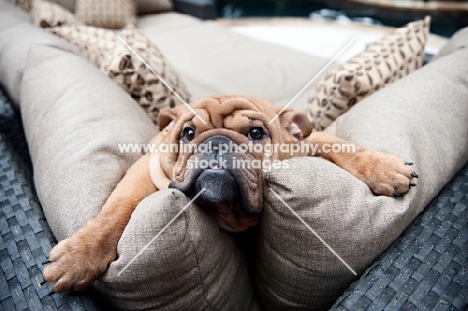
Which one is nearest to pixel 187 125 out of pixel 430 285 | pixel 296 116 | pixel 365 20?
pixel 296 116

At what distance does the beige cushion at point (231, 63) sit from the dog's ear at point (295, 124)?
72cm

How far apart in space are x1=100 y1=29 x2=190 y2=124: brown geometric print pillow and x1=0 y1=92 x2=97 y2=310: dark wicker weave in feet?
1.75

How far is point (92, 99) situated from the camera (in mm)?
1250

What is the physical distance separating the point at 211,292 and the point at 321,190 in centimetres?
39

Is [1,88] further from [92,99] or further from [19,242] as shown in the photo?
[19,242]

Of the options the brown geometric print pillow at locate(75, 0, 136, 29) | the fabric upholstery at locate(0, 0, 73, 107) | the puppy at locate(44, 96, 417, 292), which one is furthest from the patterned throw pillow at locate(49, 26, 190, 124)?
the brown geometric print pillow at locate(75, 0, 136, 29)

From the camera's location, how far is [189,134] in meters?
1.12

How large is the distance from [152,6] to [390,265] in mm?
3578

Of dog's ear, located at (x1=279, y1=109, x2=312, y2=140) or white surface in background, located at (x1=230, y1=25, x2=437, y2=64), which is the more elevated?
dog's ear, located at (x1=279, y1=109, x2=312, y2=140)

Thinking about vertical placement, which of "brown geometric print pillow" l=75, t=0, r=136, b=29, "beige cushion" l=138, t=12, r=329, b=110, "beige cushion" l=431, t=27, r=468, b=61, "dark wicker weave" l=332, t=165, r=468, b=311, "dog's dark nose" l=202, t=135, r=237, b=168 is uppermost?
"beige cushion" l=431, t=27, r=468, b=61

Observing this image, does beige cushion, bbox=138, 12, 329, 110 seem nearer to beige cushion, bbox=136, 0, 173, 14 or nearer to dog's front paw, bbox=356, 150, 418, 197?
beige cushion, bbox=136, 0, 173, 14

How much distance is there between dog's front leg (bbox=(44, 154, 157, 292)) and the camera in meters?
0.77

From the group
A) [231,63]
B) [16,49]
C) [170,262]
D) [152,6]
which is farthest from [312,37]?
[170,262]

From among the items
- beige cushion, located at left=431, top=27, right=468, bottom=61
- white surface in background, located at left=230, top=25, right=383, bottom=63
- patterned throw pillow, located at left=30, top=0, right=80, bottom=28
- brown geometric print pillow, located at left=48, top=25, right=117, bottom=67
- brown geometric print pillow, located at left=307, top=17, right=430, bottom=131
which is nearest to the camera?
brown geometric print pillow, located at left=307, top=17, right=430, bottom=131
